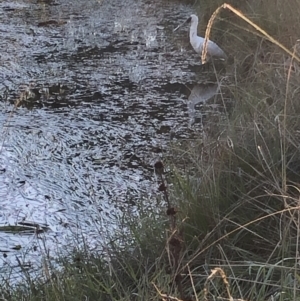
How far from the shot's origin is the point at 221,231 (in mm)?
1764

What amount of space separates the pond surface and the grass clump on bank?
0.69ft

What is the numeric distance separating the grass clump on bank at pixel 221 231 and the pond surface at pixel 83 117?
0.69 ft

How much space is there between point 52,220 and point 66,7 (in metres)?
4.51

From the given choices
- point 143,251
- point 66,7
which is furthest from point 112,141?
point 66,7

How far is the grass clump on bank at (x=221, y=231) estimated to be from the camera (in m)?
1.45

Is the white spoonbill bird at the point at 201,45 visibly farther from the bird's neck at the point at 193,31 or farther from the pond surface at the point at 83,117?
the pond surface at the point at 83,117

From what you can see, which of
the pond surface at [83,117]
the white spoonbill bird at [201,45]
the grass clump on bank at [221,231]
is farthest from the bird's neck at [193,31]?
the grass clump on bank at [221,231]

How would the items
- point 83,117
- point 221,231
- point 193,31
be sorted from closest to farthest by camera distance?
1. point 221,231
2. point 83,117
3. point 193,31

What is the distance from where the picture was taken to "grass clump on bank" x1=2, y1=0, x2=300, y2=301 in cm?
145

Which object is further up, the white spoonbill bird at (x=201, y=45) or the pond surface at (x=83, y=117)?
the white spoonbill bird at (x=201, y=45)

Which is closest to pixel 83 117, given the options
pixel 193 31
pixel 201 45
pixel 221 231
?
pixel 201 45

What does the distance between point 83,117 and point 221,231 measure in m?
1.75

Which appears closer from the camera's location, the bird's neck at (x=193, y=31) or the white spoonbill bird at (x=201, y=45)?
the white spoonbill bird at (x=201, y=45)

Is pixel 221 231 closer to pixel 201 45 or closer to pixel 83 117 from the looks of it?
pixel 83 117
